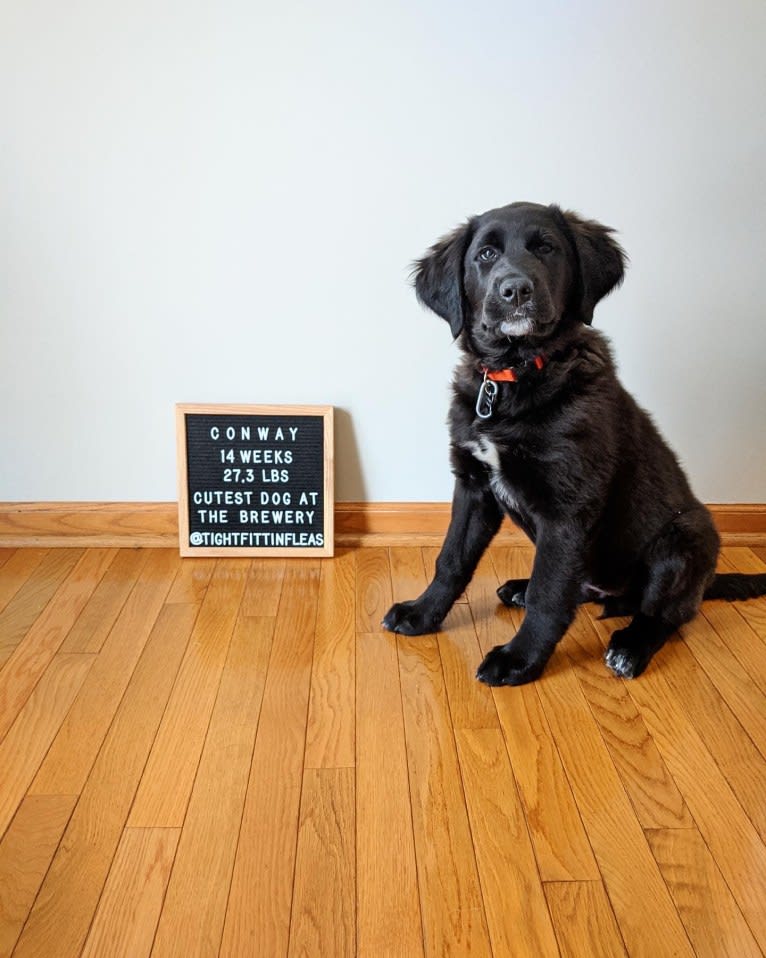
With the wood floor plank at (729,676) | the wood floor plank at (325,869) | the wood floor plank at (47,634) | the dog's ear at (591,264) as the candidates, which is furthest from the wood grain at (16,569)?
the wood floor plank at (729,676)

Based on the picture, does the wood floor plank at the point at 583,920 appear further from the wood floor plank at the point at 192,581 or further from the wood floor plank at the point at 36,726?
the wood floor plank at the point at 192,581

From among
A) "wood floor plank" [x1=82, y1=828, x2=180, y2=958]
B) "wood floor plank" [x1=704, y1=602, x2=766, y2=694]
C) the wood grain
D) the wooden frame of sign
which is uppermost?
the wooden frame of sign

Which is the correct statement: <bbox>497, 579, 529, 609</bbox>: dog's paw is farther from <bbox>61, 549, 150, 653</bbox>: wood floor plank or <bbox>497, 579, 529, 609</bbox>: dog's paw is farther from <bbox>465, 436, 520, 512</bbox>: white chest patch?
<bbox>61, 549, 150, 653</bbox>: wood floor plank

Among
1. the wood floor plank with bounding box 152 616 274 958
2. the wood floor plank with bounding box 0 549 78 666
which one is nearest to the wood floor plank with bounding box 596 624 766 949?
the wood floor plank with bounding box 152 616 274 958

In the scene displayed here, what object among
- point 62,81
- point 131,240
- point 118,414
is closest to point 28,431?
point 118,414

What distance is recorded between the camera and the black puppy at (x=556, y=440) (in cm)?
187

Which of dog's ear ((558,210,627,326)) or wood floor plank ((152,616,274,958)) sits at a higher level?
dog's ear ((558,210,627,326))

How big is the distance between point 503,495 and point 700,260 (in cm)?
94

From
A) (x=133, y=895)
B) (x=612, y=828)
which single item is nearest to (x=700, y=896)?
(x=612, y=828)

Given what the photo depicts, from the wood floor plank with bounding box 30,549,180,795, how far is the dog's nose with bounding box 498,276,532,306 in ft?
3.55

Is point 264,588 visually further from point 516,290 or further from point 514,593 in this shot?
point 516,290

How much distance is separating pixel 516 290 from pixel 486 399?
10.1 inches

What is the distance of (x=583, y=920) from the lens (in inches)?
54.2

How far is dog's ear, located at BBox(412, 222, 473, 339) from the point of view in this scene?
1938 millimetres
